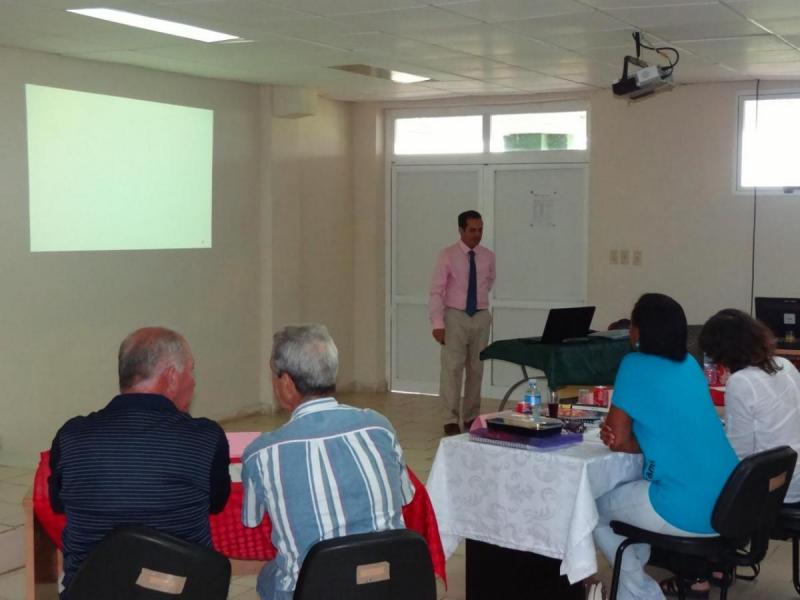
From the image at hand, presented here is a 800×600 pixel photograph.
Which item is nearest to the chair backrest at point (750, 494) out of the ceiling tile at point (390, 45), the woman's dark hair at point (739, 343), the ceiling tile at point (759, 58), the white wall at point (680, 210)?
the woman's dark hair at point (739, 343)

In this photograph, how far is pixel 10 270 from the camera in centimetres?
638

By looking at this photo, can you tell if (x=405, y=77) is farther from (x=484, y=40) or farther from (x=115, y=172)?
(x=115, y=172)

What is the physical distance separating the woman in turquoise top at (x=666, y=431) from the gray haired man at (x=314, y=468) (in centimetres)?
112

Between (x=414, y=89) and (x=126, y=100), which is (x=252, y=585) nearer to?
(x=126, y=100)

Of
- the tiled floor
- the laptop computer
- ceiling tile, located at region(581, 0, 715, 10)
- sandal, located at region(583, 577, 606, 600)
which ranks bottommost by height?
the tiled floor

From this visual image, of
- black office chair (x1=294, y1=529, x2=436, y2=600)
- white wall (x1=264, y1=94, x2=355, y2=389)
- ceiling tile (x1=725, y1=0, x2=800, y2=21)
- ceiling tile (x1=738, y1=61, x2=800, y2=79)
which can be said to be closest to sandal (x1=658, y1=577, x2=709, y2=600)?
black office chair (x1=294, y1=529, x2=436, y2=600)

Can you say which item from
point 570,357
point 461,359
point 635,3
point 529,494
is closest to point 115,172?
point 461,359

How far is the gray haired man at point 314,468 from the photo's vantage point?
2598mm

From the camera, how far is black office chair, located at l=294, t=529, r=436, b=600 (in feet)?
7.76

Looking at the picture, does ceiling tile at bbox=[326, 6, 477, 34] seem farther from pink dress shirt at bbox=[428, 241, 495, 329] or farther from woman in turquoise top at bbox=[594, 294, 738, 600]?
pink dress shirt at bbox=[428, 241, 495, 329]

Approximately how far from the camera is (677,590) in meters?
4.31

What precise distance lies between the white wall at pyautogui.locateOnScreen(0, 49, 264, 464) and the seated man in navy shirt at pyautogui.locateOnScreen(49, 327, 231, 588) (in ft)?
13.3

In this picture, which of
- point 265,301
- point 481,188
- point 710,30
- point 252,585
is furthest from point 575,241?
point 252,585

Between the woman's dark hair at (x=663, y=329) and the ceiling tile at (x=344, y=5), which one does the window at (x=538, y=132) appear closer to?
the ceiling tile at (x=344, y=5)
